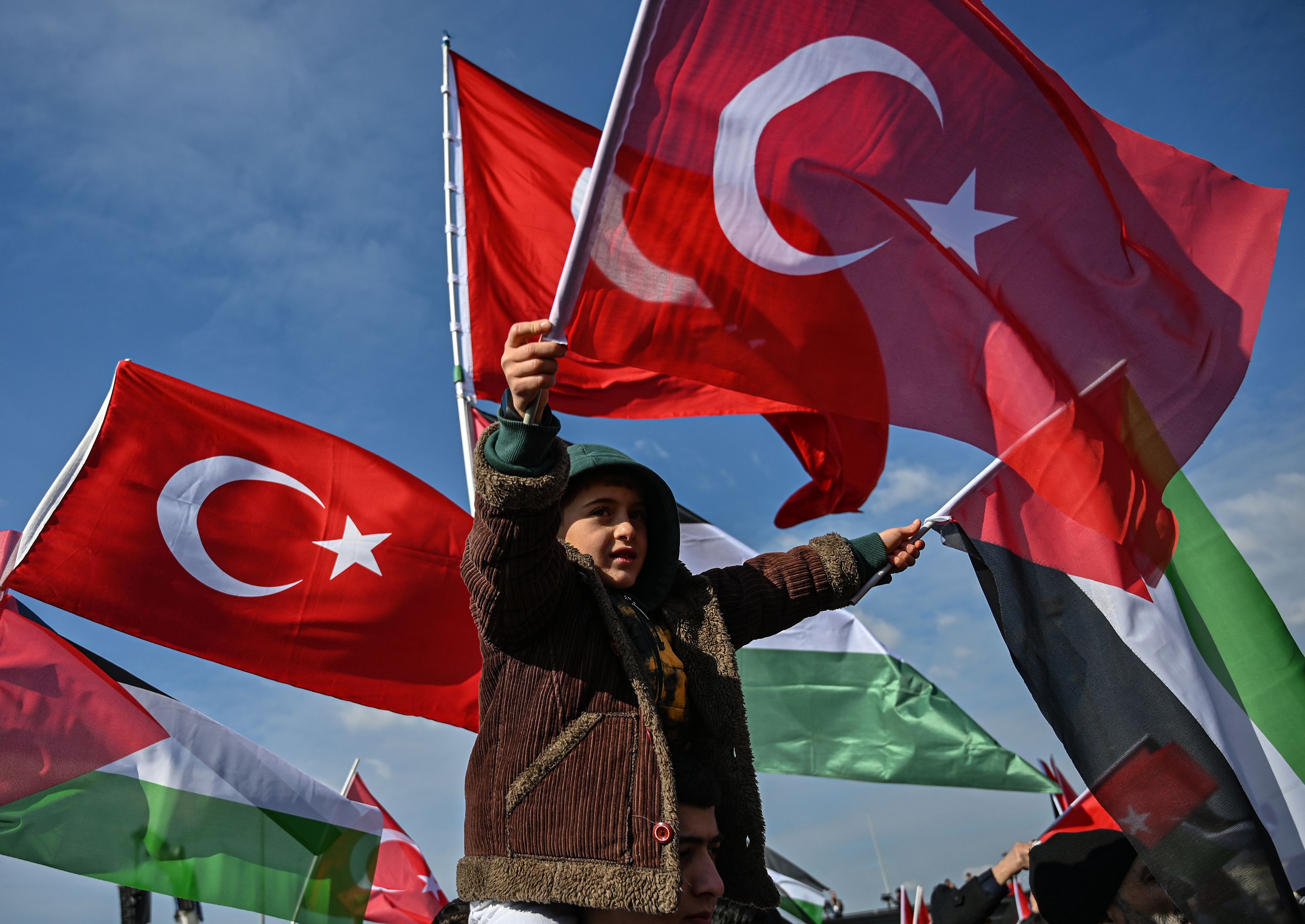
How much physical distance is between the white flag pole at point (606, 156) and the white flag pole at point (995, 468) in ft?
4.51

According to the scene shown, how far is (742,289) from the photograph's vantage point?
346 centimetres

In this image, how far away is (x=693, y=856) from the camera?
2400 mm

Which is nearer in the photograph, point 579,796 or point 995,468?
point 579,796

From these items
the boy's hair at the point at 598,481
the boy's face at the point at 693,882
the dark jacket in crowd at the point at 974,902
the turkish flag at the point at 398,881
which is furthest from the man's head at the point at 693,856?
the turkish flag at the point at 398,881

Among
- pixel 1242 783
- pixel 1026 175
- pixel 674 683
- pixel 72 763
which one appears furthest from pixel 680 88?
pixel 72 763

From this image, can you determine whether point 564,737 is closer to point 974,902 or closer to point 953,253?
point 953,253

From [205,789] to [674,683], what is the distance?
4.34 m

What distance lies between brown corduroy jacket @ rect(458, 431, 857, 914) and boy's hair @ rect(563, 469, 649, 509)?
33cm

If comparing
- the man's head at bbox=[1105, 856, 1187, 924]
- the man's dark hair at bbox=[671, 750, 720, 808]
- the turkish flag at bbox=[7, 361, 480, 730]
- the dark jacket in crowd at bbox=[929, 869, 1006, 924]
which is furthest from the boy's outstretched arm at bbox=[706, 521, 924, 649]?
the turkish flag at bbox=[7, 361, 480, 730]

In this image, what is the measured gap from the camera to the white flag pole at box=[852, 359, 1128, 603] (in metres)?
3.40

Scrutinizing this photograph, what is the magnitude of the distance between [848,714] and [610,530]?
17.5 feet

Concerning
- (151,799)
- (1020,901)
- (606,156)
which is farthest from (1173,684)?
(151,799)

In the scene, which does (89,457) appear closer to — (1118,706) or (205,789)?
(205,789)

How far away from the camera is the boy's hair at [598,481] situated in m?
3.06
